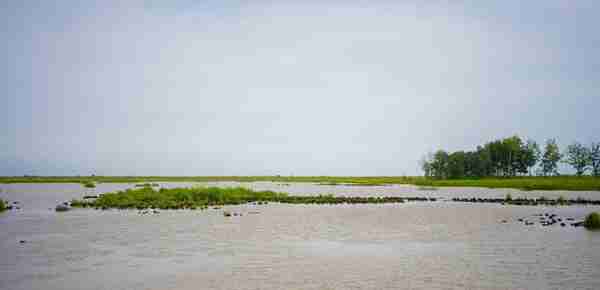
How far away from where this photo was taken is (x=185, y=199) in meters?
54.5

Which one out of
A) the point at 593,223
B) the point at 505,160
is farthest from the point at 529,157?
the point at 593,223

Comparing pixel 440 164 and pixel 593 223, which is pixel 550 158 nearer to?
pixel 440 164

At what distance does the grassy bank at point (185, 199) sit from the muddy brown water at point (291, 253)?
9.70m

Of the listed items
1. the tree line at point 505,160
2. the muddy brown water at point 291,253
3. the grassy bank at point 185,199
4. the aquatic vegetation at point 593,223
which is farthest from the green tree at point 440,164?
the aquatic vegetation at point 593,223

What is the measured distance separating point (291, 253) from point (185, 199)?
32.9 metres

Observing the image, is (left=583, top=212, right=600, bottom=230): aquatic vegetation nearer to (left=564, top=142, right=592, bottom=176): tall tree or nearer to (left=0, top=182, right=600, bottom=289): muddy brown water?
(left=0, top=182, right=600, bottom=289): muddy brown water

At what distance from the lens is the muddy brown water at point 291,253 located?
59.1 ft

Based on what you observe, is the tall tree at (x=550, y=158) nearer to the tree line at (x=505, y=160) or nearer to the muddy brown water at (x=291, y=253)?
the tree line at (x=505, y=160)

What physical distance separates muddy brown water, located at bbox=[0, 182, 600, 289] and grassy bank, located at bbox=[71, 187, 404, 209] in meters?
9.70

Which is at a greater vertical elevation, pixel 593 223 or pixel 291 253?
pixel 593 223

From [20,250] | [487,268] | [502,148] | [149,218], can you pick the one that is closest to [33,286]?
[20,250]

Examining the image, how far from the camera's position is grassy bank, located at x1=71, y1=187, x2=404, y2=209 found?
50594 millimetres

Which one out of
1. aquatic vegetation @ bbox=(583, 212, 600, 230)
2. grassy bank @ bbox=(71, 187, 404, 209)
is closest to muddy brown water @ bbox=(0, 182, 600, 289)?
aquatic vegetation @ bbox=(583, 212, 600, 230)

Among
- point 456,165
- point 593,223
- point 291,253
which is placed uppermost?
point 456,165
